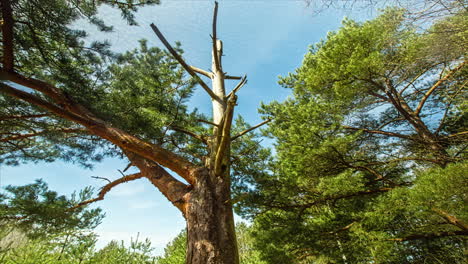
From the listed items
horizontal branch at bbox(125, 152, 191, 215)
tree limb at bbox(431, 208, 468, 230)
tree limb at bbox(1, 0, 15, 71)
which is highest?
tree limb at bbox(1, 0, 15, 71)

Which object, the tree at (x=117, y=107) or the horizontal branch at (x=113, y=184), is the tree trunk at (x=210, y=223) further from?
the horizontal branch at (x=113, y=184)

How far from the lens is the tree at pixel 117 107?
2123 mm

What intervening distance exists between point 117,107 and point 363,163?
550 centimetres

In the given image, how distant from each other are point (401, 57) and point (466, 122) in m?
2.18

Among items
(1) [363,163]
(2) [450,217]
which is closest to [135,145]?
(2) [450,217]

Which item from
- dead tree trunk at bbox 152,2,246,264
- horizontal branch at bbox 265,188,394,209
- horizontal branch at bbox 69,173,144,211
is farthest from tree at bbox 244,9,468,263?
horizontal branch at bbox 69,173,144,211

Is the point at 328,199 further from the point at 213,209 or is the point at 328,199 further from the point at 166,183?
the point at 166,183

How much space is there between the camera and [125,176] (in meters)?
3.14

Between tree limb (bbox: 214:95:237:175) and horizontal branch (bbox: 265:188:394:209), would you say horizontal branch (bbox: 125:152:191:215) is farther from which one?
horizontal branch (bbox: 265:188:394:209)

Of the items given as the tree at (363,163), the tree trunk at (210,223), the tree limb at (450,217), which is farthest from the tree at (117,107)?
the tree limb at (450,217)

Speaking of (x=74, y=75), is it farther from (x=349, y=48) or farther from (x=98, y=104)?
(x=349, y=48)

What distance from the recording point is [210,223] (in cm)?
201

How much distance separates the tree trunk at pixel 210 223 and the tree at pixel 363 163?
1.94m

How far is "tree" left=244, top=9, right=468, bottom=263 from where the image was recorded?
3.62 m
